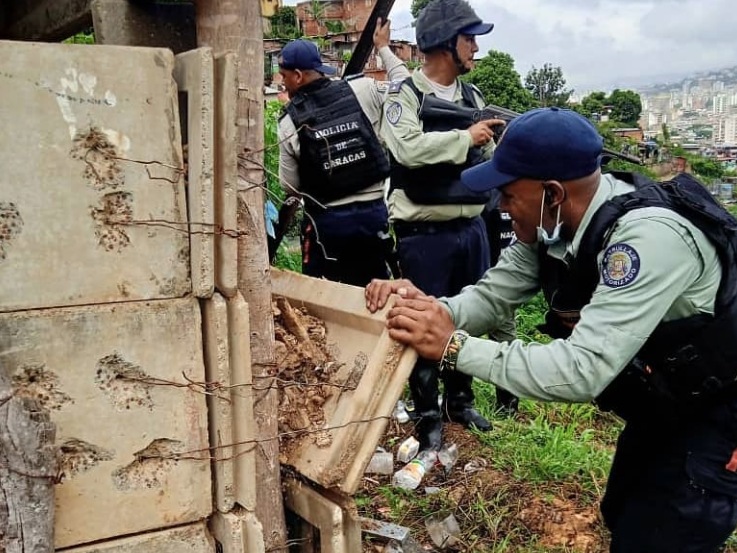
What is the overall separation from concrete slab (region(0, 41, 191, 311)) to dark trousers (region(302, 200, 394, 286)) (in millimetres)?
2082

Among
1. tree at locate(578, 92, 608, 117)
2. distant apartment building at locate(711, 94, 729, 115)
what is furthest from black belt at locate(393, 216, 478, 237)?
distant apartment building at locate(711, 94, 729, 115)

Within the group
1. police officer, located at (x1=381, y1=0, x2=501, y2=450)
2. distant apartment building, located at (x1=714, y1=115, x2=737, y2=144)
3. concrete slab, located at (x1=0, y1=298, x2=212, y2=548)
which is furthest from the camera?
distant apartment building, located at (x1=714, y1=115, x2=737, y2=144)

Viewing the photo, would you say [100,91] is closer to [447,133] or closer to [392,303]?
[392,303]

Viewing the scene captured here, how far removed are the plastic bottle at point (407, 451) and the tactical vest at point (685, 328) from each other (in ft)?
5.36

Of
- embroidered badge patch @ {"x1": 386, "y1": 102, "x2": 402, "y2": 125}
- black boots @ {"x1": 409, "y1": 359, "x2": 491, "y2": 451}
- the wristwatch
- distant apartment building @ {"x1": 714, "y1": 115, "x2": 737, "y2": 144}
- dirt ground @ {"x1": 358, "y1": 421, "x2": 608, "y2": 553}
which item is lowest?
distant apartment building @ {"x1": 714, "y1": 115, "x2": 737, "y2": 144}

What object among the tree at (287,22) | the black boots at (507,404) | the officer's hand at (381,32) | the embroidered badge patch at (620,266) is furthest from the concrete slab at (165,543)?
the tree at (287,22)

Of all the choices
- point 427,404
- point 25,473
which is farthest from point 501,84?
point 25,473

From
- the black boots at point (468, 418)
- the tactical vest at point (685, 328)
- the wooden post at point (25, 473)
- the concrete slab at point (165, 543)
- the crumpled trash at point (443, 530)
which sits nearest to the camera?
the wooden post at point (25, 473)

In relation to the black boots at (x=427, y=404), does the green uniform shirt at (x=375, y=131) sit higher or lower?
higher

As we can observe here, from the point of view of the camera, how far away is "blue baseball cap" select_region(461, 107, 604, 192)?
6.81ft

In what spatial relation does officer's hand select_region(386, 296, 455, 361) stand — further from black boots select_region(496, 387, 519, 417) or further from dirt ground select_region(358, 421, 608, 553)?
black boots select_region(496, 387, 519, 417)

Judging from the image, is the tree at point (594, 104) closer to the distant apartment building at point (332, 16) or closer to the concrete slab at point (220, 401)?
the distant apartment building at point (332, 16)

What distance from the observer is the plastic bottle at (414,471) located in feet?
11.2

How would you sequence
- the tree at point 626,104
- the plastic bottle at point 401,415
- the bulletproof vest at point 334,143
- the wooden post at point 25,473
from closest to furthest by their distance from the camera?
the wooden post at point 25,473 → the bulletproof vest at point 334,143 → the plastic bottle at point 401,415 → the tree at point 626,104
